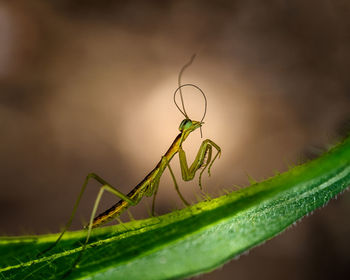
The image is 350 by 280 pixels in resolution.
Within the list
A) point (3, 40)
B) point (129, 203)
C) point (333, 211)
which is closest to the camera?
point (129, 203)

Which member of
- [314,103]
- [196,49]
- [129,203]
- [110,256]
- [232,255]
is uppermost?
[196,49]

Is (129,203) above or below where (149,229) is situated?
above

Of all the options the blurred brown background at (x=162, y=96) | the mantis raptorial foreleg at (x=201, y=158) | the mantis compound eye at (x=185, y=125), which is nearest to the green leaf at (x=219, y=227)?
the mantis raptorial foreleg at (x=201, y=158)

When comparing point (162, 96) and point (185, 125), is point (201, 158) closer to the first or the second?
point (185, 125)

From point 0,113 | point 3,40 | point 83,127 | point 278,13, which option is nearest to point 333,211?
point 278,13

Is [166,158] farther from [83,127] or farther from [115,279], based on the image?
[83,127]

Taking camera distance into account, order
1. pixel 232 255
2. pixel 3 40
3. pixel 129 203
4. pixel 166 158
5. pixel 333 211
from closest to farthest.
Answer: pixel 232 255, pixel 129 203, pixel 166 158, pixel 333 211, pixel 3 40

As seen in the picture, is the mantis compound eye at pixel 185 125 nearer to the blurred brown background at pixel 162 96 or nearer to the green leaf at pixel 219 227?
the green leaf at pixel 219 227

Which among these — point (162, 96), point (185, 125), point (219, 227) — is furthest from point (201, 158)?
point (162, 96)
